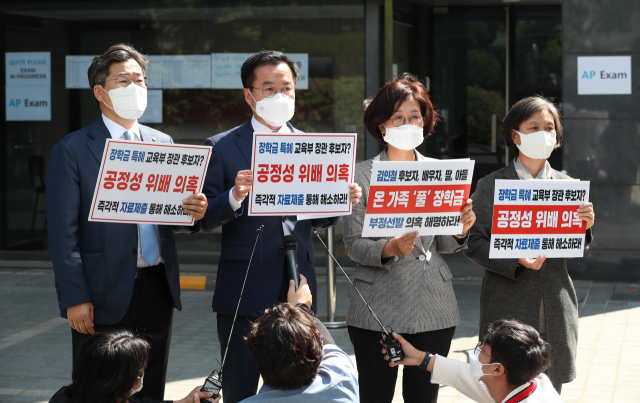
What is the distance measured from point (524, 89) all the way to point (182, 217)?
9.20 meters

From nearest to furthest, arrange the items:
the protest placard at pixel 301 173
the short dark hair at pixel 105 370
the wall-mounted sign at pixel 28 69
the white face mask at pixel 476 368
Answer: the short dark hair at pixel 105 370 < the white face mask at pixel 476 368 < the protest placard at pixel 301 173 < the wall-mounted sign at pixel 28 69

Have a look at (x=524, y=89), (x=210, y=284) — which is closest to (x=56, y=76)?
(x=210, y=284)

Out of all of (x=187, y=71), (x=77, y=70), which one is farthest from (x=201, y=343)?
(x=77, y=70)

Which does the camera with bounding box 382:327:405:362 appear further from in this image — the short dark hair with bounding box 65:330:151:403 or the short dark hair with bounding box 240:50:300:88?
the short dark hair with bounding box 240:50:300:88

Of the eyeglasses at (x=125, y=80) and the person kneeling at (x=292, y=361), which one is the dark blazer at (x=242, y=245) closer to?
the eyeglasses at (x=125, y=80)

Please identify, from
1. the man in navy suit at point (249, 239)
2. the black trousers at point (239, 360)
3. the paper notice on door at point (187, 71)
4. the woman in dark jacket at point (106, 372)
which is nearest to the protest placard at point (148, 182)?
the man in navy suit at point (249, 239)

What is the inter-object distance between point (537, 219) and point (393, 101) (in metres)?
0.89

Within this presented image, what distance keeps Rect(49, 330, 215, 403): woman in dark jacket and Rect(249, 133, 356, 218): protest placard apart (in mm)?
796

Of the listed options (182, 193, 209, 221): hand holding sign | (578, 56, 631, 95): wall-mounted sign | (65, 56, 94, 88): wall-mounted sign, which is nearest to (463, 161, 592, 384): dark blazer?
(182, 193, 209, 221): hand holding sign

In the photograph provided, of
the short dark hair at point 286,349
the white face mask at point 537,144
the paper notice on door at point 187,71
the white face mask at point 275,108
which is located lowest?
the short dark hair at point 286,349

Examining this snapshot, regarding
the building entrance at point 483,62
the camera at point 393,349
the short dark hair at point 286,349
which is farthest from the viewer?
the building entrance at point 483,62

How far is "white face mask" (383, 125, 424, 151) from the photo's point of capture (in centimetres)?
375

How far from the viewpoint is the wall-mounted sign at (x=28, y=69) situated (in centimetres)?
1098

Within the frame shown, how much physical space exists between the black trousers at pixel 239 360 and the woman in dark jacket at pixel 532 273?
1.02 m
